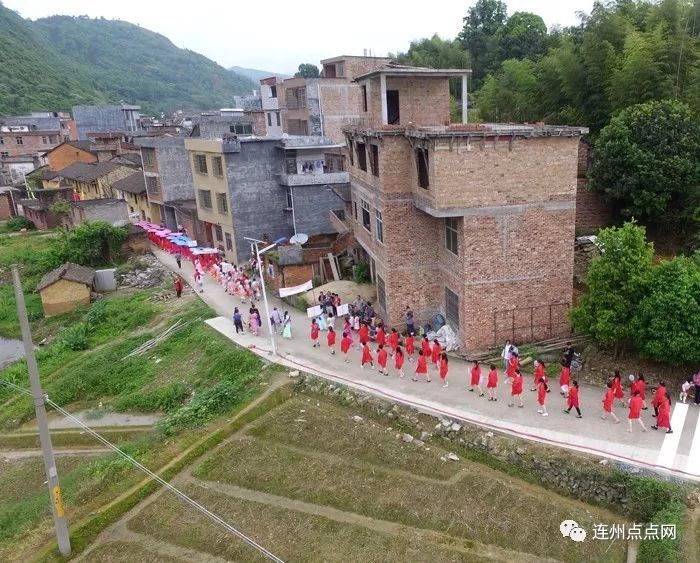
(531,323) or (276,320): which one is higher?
(531,323)

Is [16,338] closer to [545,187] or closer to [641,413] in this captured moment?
[545,187]

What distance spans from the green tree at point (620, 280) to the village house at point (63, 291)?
2862cm

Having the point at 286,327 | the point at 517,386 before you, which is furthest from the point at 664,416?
the point at 286,327

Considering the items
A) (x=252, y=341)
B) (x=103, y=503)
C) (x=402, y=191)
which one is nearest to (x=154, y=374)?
(x=252, y=341)

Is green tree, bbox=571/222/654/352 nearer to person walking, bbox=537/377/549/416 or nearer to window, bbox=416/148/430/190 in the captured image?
person walking, bbox=537/377/549/416

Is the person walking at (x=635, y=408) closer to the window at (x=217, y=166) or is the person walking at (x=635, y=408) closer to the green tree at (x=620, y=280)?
the green tree at (x=620, y=280)

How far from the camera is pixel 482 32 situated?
192 feet

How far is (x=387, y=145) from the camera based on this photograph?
827 inches

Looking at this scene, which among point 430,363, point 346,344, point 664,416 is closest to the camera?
point 664,416

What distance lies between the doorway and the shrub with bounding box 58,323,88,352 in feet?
60.1

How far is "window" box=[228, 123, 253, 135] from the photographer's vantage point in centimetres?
5017

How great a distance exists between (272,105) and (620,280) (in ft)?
141

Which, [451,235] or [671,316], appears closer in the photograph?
[671,316]

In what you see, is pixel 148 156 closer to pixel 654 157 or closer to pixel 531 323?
pixel 531 323
